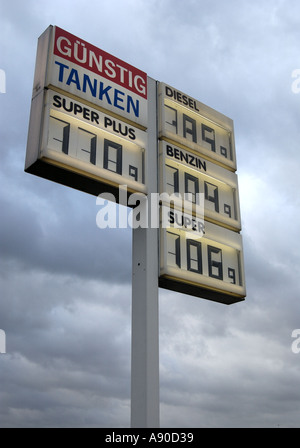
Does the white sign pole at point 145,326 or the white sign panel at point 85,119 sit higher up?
the white sign panel at point 85,119

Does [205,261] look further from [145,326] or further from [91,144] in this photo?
[91,144]

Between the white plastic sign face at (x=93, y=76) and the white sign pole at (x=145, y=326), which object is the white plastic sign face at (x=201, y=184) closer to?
the white sign pole at (x=145, y=326)

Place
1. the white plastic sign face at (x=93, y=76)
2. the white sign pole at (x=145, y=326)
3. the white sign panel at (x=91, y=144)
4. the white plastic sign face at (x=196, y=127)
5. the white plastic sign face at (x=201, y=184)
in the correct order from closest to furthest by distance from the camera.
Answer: the white sign pole at (x=145, y=326) < the white sign panel at (x=91, y=144) < the white plastic sign face at (x=93, y=76) < the white plastic sign face at (x=201, y=184) < the white plastic sign face at (x=196, y=127)

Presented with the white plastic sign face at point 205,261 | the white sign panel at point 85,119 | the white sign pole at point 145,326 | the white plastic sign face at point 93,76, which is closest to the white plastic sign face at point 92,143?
the white sign panel at point 85,119

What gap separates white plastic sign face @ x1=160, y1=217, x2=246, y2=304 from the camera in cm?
1163

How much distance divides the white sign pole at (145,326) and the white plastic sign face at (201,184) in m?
0.59

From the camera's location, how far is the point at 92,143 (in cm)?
1139

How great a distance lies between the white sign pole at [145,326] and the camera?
10164mm

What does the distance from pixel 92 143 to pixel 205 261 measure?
3673 millimetres

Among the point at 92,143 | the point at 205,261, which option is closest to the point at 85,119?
the point at 92,143

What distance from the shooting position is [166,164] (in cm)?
1273

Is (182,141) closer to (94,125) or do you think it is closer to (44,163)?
(94,125)

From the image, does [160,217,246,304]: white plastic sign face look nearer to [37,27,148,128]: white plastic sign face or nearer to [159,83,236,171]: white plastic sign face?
[159,83,236,171]: white plastic sign face
